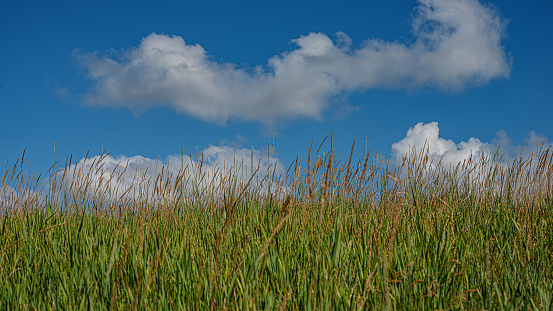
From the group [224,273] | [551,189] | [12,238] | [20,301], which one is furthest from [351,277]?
[551,189]

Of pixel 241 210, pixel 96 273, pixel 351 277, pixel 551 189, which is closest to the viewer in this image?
pixel 351 277

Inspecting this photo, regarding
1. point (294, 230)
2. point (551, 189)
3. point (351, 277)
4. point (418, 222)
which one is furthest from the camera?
point (551, 189)

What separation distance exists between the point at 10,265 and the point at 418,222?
2.90 m

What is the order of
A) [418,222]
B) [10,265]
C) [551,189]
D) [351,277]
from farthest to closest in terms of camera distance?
1. [551,189]
2. [418,222]
3. [10,265]
4. [351,277]

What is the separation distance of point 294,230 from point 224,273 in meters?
0.68

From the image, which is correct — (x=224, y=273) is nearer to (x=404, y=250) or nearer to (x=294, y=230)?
(x=294, y=230)

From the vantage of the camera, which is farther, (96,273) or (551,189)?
(551,189)

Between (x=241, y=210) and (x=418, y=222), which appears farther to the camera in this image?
(x=241, y=210)

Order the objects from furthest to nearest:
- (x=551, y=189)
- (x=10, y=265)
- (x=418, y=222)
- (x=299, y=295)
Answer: (x=551, y=189)
(x=418, y=222)
(x=10, y=265)
(x=299, y=295)

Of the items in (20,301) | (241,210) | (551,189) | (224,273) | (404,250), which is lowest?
(20,301)

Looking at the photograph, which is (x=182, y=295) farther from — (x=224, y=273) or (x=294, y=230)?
(x=294, y=230)

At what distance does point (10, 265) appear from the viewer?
8.61 ft

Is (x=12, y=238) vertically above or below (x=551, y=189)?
below

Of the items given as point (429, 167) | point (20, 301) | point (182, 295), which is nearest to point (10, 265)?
point (20, 301)
